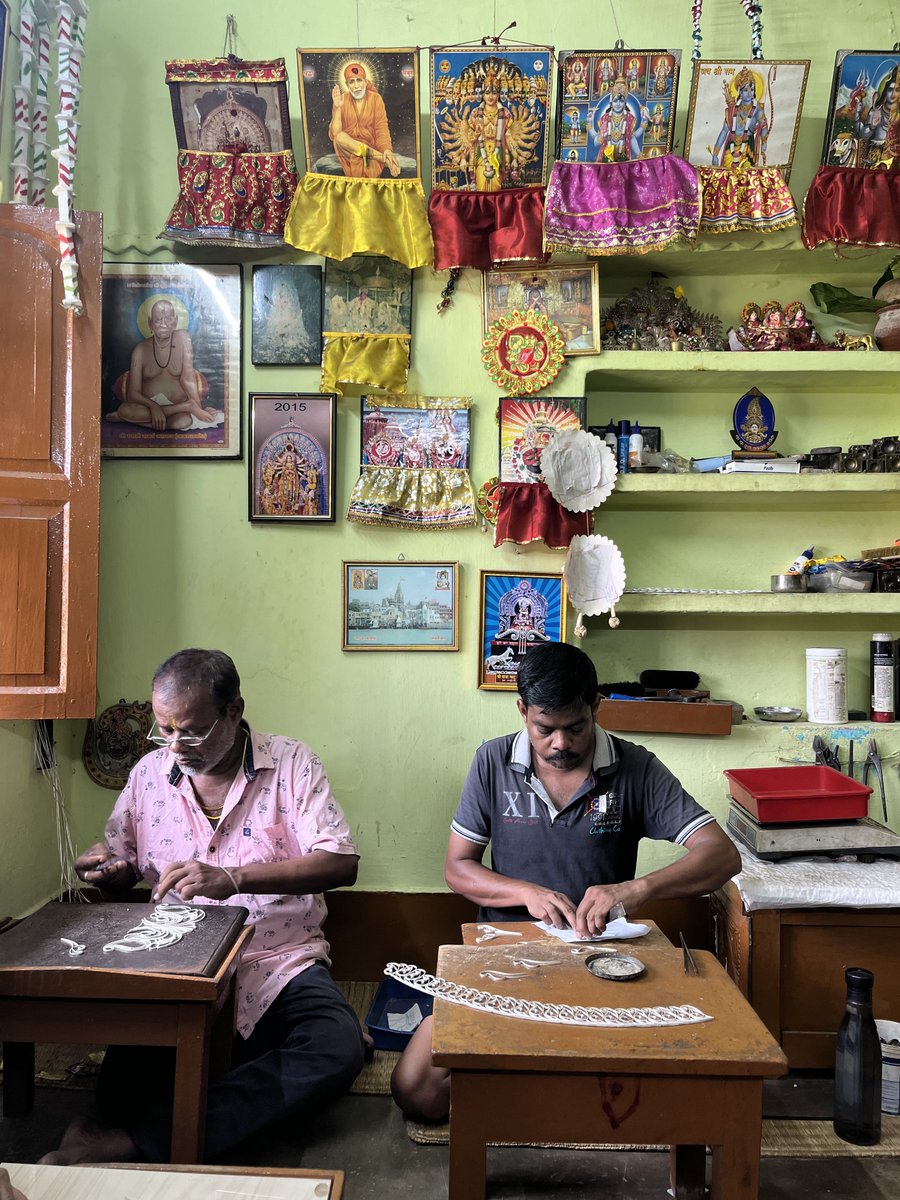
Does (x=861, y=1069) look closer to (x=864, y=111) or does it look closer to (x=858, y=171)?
(x=858, y=171)

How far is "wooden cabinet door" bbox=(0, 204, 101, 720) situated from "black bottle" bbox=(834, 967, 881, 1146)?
257 cm

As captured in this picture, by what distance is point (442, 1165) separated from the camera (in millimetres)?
2416

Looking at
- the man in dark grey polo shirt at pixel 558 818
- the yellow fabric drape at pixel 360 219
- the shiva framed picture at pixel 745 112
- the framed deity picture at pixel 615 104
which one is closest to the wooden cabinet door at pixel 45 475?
the yellow fabric drape at pixel 360 219

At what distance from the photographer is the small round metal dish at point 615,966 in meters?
1.90

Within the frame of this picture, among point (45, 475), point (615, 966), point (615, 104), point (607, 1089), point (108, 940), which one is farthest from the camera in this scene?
point (615, 104)

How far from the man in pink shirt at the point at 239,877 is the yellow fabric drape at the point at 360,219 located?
1.74m

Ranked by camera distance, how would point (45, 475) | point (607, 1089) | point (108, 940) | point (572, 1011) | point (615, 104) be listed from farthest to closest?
point (615, 104) → point (45, 475) → point (108, 940) → point (572, 1011) → point (607, 1089)

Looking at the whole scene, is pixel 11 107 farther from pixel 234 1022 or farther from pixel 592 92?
pixel 234 1022

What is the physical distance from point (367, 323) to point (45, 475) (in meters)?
1.37

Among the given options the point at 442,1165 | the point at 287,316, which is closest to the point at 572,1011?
the point at 442,1165

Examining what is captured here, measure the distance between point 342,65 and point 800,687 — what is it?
3088 mm

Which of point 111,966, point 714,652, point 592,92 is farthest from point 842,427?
point 111,966

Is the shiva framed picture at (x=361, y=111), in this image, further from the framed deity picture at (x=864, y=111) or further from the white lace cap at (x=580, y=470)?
the framed deity picture at (x=864, y=111)

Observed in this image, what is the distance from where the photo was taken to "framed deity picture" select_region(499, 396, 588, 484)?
3.54 meters
